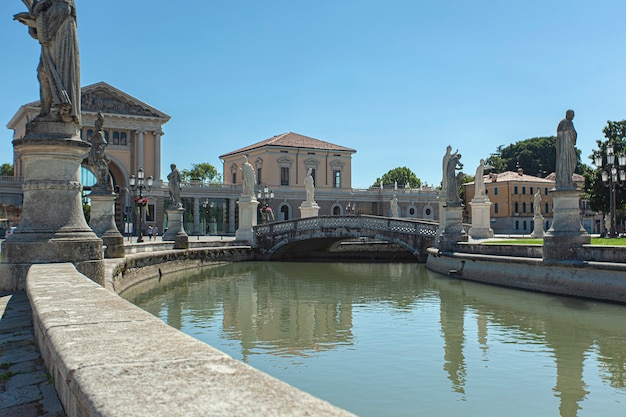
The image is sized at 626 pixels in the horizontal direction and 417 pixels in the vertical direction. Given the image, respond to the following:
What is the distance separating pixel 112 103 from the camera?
188 ft

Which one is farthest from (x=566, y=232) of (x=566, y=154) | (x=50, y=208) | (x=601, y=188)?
(x=601, y=188)

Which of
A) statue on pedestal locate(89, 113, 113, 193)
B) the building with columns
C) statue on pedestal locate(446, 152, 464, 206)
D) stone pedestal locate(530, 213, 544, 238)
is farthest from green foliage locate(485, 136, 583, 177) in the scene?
statue on pedestal locate(89, 113, 113, 193)

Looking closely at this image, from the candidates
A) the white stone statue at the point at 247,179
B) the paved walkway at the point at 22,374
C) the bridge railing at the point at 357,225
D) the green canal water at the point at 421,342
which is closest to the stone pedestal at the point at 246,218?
the white stone statue at the point at 247,179

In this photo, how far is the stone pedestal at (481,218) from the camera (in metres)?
33.8

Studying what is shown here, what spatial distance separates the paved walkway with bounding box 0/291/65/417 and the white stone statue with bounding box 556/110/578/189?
15.2 m

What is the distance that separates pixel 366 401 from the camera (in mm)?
7637

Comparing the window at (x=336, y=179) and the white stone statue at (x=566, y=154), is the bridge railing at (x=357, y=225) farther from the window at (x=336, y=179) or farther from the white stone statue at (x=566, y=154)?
the window at (x=336, y=179)

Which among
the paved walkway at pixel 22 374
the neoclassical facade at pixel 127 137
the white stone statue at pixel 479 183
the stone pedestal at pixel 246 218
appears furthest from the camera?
the neoclassical facade at pixel 127 137

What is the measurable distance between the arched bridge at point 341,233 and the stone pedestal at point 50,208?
24.0 m

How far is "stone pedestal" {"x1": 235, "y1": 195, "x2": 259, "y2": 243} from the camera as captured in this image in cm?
3538

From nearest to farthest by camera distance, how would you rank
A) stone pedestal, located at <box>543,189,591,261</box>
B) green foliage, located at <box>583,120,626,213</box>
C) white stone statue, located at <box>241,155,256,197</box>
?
stone pedestal, located at <box>543,189,591,261</box> < white stone statue, located at <box>241,155,256,197</box> < green foliage, located at <box>583,120,626,213</box>

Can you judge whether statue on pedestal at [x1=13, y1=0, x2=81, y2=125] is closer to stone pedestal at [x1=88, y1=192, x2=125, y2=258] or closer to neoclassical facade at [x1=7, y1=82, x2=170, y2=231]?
stone pedestal at [x1=88, y1=192, x2=125, y2=258]

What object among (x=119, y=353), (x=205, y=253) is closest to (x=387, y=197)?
(x=205, y=253)

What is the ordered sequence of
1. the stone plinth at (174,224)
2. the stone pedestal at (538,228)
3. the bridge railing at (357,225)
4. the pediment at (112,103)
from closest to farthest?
the stone plinth at (174,224) < the bridge railing at (357,225) < the stone pedestal at (538,228) < the pediment at (112,103)
